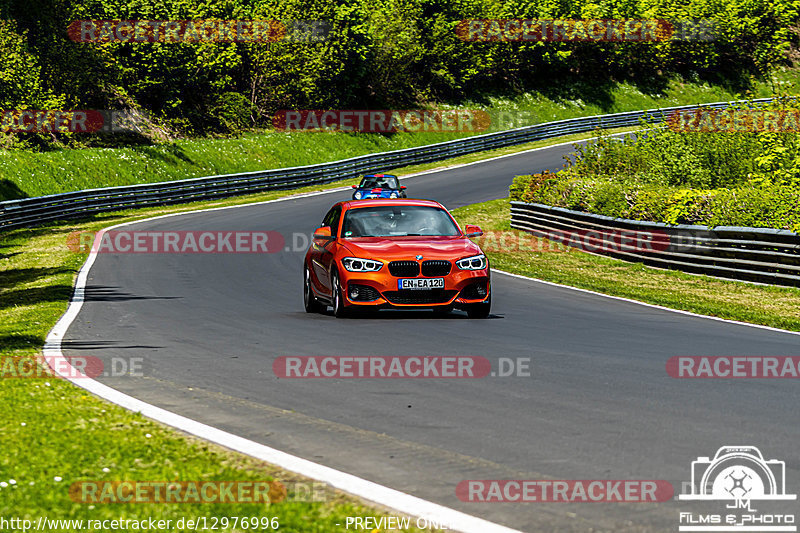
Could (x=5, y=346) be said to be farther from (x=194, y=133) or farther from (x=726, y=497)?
(x=194, y=133)

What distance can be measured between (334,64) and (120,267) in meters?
38.8

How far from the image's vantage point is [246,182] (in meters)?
44.5

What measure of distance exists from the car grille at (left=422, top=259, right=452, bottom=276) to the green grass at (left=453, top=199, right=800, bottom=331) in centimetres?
453

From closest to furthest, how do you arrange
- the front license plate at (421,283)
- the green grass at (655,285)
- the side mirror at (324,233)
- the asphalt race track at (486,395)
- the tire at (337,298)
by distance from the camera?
the asphalt race track at (486,395) < the front license plate at (421,283) < the tire at (337,298) < the side mirror at (324,233) < the green grass at (655,285)

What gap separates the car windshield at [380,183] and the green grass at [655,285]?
7.92m

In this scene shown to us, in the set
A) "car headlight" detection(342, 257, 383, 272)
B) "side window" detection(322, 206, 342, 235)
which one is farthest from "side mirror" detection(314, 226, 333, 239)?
"car headlight" detection(342, 257, 383, 272)

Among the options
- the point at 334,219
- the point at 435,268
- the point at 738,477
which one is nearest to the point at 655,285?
the point at 334,219

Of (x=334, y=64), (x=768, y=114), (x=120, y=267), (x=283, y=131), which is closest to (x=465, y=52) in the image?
(x=334, y=64)

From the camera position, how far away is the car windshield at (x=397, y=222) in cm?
1484

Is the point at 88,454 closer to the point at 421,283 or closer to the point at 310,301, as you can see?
the point at 421,283

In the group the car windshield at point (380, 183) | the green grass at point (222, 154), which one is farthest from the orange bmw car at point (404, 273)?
the car windshield at point (380, 183)

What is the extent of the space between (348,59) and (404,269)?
49135 millimetres

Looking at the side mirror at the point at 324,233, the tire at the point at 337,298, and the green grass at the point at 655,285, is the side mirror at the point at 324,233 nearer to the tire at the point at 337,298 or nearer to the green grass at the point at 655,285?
the tire at the point at 337,298

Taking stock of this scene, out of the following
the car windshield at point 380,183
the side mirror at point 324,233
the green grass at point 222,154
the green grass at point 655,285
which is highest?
the green grass at point 222,154
